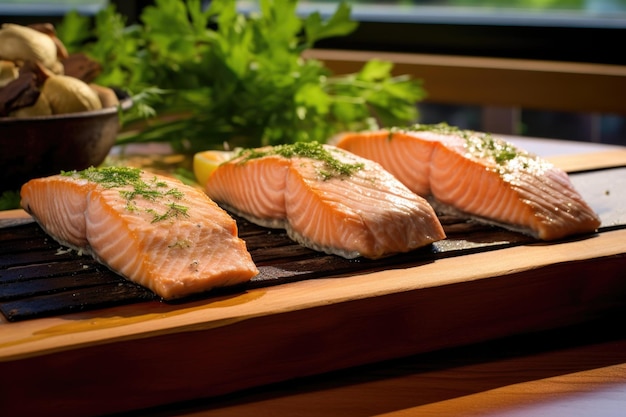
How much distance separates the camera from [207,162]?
284cm

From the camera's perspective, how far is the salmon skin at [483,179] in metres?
2.24

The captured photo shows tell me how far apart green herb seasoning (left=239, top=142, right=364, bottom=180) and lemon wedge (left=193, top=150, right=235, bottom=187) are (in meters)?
0.34

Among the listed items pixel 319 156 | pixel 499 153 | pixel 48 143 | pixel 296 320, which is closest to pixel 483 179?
pixel 499 153

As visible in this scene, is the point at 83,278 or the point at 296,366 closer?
the point at 296,366

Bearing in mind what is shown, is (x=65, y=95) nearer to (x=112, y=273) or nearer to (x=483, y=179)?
(x=112, y=273)

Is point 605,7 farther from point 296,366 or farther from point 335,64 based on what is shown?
point 296,366

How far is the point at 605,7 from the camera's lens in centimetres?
503

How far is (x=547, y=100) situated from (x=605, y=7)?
63 cm

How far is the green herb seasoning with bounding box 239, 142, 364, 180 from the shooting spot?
2.24 metres

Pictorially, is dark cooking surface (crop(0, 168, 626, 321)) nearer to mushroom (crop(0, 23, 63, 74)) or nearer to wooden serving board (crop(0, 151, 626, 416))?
wooden serving board (crop(0, 151, 626, 416))

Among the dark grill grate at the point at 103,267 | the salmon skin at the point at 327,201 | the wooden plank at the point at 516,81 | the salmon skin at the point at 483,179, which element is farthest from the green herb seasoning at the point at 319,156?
the wooden plank at the point at 516,81

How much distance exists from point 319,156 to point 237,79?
1.18 m

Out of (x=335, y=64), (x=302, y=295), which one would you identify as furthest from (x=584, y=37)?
(x=302, y=295)

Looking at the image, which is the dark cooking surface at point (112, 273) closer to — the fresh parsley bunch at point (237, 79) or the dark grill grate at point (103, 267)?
the dark grill grate at point (103, 267)
